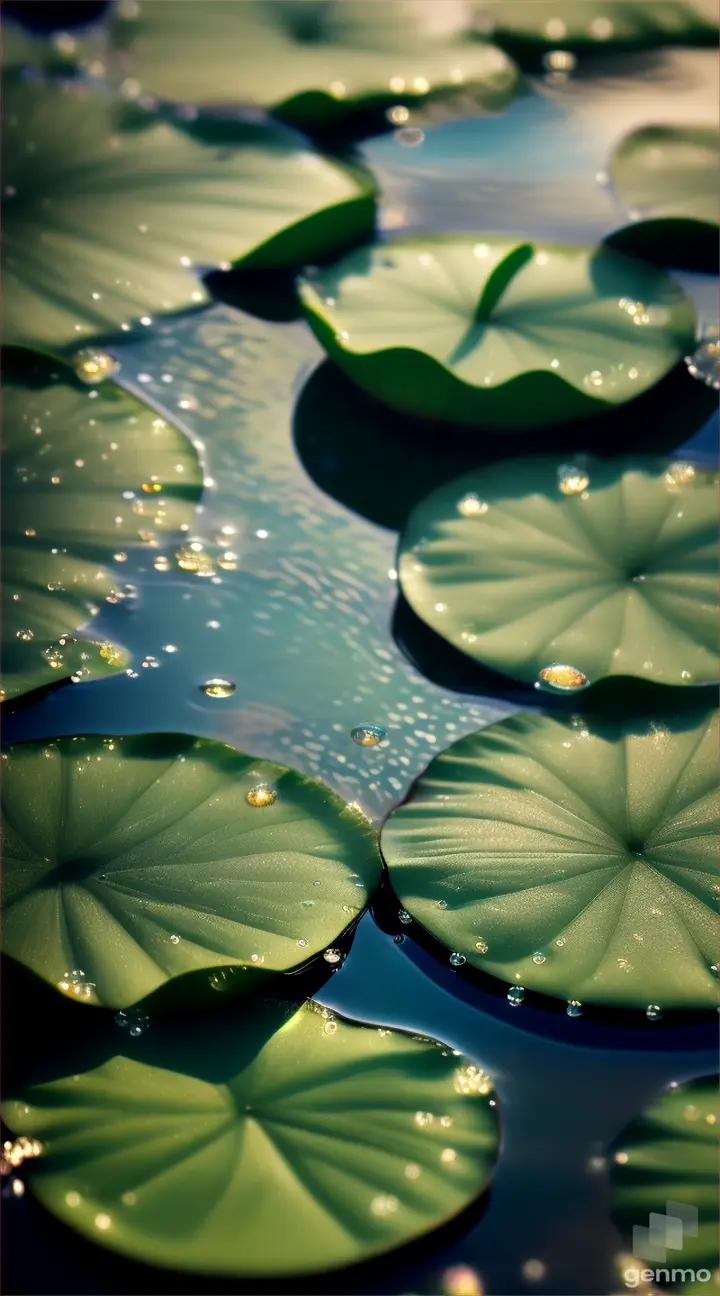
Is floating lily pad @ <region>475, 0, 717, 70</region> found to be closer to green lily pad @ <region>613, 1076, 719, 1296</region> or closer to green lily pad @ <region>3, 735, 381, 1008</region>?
green lily pad @ <region>3, 735, 381, 1008</region>

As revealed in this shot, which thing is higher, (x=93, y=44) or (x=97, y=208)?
(x=93, y=44)

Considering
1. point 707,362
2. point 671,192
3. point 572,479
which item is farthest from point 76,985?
point 671,192

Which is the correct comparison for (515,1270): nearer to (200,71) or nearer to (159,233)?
(159,233)

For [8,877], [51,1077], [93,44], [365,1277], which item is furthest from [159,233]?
[365,1277]

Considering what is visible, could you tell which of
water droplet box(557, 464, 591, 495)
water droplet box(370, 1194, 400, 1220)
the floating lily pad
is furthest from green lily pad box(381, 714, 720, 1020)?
the floating lily pad

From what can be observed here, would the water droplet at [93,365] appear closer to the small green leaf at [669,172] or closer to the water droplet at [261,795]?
the water droplet at [261,795]

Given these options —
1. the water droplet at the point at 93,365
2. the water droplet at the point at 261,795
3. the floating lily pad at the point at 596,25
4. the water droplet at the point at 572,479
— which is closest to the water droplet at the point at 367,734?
the water droplet at the point at 261,795
